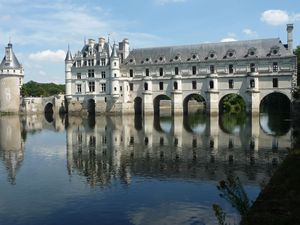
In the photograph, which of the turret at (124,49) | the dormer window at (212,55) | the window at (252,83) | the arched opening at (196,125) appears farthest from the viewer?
the turret at (124,49)

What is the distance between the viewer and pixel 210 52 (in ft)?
207

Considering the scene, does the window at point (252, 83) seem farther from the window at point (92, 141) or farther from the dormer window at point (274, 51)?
the window at point (92, 141)

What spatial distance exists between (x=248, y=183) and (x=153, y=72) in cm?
5097

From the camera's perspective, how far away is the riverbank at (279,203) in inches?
351

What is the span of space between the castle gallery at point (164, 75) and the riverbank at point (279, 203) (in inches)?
1831

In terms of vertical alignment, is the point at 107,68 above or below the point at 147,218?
above

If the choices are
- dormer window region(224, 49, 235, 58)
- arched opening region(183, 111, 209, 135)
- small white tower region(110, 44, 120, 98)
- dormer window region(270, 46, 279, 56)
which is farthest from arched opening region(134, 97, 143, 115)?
dormer window region(270, 46, 279, 56)

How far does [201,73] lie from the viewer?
63.4 meters

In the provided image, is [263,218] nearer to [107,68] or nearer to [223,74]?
[223,74]

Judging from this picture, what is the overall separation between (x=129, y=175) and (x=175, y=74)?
4726cm

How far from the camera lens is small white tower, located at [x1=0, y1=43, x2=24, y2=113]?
253 ft

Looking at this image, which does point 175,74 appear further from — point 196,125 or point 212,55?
point 196,125

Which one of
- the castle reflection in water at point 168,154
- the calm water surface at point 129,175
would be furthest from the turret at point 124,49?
the calm water surface at point 129,175

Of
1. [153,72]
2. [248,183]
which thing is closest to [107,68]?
[153,72]
